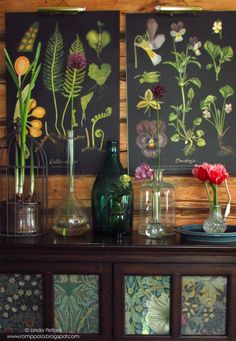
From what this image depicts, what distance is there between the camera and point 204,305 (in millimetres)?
1958

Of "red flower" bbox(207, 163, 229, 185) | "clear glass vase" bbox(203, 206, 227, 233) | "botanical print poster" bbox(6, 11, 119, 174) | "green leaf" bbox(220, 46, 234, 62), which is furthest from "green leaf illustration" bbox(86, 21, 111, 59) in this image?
"clear glass vase" bbox(203, 206, 227, 233)

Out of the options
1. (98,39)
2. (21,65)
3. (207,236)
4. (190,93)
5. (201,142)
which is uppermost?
(98,39)

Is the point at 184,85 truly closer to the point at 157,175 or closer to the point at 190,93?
the point at 190,93

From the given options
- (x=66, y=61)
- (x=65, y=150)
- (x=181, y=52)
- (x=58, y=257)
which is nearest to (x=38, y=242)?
(x=58, y=257)

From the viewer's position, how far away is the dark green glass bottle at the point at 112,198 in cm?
215

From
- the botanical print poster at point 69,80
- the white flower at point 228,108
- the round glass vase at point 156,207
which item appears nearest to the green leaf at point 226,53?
the white flower at point 228,108

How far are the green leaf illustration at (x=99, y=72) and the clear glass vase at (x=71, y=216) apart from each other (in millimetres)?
414

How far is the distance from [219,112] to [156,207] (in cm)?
54

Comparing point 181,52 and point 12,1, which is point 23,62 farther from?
point 181,52

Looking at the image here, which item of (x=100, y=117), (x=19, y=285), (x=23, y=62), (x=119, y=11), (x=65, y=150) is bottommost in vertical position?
(x=19, y=285)

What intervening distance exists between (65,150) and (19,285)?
0.66m

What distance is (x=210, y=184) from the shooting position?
2141 millimetres

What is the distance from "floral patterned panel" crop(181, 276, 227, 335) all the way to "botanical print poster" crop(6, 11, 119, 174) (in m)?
0.73

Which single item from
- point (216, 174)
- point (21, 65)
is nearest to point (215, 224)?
point (216, 174)
